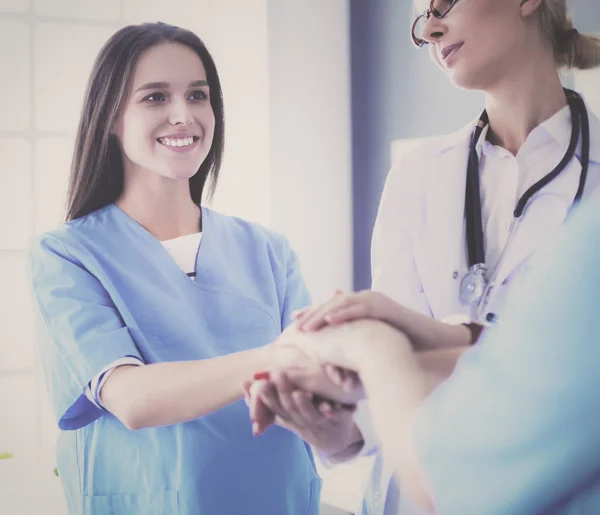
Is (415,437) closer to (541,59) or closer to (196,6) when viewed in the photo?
(541,59)

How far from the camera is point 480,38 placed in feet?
2.81

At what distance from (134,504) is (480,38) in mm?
771

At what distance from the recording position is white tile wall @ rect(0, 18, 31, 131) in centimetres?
105

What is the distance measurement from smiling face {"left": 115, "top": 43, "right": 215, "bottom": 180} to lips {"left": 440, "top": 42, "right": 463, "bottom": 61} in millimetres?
368

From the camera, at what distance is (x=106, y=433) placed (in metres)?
0.93

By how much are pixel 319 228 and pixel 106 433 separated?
486 mm

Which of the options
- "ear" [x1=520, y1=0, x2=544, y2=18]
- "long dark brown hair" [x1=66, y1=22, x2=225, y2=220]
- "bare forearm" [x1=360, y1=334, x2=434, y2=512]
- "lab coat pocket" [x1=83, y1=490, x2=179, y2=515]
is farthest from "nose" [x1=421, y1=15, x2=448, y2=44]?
"lab coat pocket" [x1=83, y1=490, x2=179, y2=515]

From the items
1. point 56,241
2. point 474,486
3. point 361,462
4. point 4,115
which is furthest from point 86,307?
point 474,486

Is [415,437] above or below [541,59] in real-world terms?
below

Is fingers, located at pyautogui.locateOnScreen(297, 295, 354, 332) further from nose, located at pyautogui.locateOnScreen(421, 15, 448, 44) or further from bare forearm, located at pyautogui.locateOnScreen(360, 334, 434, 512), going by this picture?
nose, located at pyautogui.locateOnScreen(421, 15, 448, 44)

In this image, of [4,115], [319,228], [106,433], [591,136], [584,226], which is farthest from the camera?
[319,228]

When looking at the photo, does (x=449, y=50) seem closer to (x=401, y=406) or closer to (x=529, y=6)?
(x=529, y=6)

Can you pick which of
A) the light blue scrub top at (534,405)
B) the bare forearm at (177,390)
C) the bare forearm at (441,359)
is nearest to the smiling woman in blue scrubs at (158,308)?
the bare forearm at (177,390)

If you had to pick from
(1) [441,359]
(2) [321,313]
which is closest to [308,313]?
(2) [321,313]
